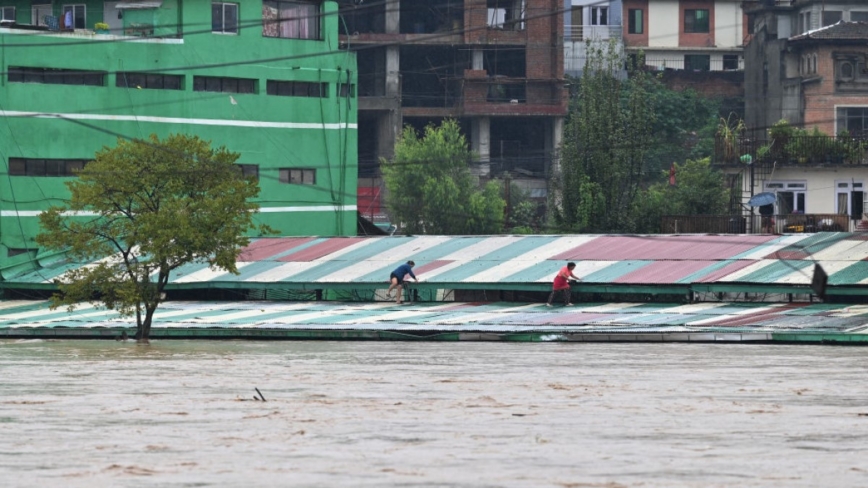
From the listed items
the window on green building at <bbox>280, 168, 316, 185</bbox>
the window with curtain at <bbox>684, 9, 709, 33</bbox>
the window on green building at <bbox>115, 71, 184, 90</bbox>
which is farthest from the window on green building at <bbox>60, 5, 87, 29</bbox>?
the window with curtain at <bbox>684, 9, 709, 33</bbox>

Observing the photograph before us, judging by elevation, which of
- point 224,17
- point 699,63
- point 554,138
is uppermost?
point 699,63

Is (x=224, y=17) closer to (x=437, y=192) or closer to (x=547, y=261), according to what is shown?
(x=437, y=192)

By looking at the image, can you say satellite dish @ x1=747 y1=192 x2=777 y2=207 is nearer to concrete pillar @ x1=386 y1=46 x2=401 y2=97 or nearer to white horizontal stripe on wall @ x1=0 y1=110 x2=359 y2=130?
white horizontal stripe on wall @ x1=0 y1=110 x2=359 y2=130

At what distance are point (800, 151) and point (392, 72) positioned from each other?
32.6 m

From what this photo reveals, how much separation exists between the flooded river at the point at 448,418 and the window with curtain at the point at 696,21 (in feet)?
212

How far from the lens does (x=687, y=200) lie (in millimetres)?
60156

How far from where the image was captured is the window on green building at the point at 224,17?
58.0 meters

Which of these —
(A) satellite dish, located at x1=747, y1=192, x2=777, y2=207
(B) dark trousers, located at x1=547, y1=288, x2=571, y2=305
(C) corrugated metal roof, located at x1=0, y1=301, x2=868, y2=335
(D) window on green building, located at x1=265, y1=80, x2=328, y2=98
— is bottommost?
(C) corrugated metal roof, located at x1=0, y1=301, x2=868, y2=335

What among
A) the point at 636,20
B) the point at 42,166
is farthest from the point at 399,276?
the point at 636,20

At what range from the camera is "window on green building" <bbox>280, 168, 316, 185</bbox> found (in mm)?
59438

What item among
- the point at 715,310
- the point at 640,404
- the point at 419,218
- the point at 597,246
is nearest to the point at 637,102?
the point at 419,218

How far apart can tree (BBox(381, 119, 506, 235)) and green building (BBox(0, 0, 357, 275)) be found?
13.0 meters

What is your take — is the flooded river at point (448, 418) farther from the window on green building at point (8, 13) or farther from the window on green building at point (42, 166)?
the window on green building at point (8, 13)

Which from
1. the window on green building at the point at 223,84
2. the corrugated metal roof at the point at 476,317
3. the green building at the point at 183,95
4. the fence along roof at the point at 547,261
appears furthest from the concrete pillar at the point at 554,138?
the corrugated metal roof at the point at 476,317
